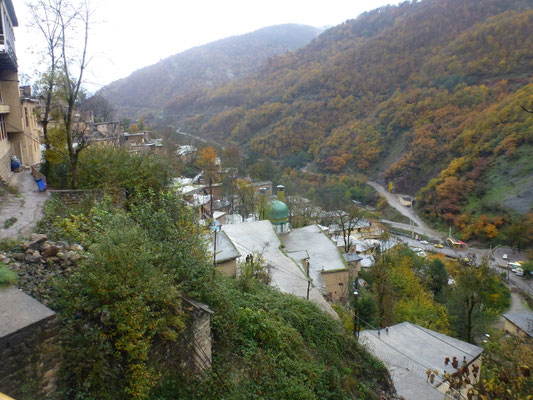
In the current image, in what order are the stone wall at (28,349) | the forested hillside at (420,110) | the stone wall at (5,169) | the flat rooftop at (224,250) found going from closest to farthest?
the stone wall at (28,349) → the stone wall at (5,169) → the flat rooftop at (224,250) → the forested hillside at (420,110)

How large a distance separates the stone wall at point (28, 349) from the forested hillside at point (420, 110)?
Result: 4742cm

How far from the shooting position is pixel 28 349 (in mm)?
3865

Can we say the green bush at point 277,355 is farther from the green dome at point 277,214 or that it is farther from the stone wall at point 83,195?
the green dome at point 277,214

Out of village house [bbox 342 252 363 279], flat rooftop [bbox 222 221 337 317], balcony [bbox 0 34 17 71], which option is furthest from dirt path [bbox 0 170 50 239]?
village house [bbox 342 252 363 279]

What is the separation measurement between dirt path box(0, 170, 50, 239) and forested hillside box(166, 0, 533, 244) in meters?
46.0

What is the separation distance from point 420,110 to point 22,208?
3074 inches

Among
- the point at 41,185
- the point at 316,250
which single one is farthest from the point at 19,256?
the point at 316,250

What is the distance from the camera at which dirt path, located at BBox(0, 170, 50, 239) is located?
7496 mm

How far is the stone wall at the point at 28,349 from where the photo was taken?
3688mm

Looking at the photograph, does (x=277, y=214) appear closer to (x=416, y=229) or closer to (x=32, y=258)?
(x=32, y=258)

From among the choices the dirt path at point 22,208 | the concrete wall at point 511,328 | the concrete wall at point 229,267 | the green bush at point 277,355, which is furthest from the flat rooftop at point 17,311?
the concrete wall at point 511,328

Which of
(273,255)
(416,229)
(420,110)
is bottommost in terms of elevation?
(416,229)

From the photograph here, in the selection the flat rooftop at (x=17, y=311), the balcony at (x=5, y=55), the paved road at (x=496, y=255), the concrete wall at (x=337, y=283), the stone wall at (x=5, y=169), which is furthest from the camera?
the paved road at (x=496, y=255)

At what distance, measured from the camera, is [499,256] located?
37.8 metres
